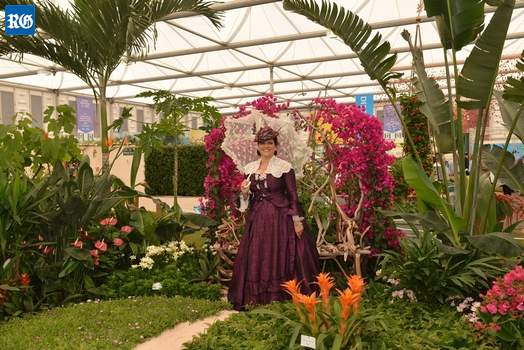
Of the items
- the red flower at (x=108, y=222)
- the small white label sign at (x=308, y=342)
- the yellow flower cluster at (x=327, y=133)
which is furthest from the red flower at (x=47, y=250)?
the small white label sign at (x=308, y=342)

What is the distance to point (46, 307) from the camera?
377cm

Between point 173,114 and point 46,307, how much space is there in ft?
10.5

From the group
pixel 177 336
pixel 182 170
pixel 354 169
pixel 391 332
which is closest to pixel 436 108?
pixel 354 169

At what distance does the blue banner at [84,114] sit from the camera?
635 inches

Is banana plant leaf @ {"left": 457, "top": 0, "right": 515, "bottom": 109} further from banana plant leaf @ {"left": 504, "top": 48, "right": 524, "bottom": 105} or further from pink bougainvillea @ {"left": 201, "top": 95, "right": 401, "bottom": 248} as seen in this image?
pink bougainvillea @ {"left": 201, "top": 95, "right": 401, "bottom": 248}

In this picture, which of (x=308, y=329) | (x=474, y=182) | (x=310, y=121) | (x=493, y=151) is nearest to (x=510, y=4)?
(x=474, y=182)

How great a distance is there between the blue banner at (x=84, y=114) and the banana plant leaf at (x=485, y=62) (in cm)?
1481

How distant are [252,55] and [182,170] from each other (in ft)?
13.1

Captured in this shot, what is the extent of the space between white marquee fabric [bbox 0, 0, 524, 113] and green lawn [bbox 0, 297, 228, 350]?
463 cm

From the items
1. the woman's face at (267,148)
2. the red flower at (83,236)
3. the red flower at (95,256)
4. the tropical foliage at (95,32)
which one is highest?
the tropical foliage at (95,32)

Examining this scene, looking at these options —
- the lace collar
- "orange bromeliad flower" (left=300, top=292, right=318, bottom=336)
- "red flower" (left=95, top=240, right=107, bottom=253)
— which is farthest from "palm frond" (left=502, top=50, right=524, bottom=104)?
"red flower" (left=95, top=240, right=107, bottom=253)

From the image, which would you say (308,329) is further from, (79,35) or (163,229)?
(79,35)

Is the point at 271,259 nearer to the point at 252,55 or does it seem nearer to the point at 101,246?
the point at 101,246

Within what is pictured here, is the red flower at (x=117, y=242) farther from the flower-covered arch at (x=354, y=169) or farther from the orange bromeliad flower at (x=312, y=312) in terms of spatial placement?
the orange bromeliad flower at (x=312, y=312)
